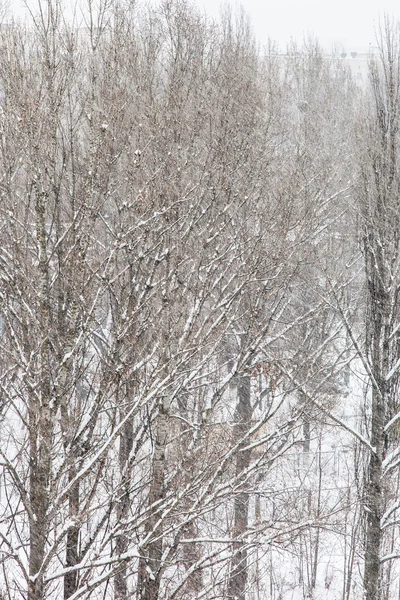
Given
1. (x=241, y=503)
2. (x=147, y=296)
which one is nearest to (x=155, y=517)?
(x=147, y=296)

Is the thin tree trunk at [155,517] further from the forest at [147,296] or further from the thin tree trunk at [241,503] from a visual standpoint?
the thin tree trunk at [241,503]

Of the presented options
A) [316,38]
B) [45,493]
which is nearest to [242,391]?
[45,493]

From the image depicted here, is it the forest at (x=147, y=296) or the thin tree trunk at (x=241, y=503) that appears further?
the thin tree trunk at (x=241, y=503)

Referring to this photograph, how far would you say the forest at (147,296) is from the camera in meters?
4.65

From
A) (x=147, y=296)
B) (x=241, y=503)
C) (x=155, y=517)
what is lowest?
(x=241, y=503)

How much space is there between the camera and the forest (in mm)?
4648

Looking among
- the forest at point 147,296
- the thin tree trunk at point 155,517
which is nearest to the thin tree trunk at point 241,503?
the forest at point 147,296

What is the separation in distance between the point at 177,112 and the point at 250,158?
3.15 m

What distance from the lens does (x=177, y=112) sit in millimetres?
7656

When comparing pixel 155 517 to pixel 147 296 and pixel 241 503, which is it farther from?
pixel 241 503

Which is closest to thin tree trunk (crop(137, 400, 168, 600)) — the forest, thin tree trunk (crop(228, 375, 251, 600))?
the forest

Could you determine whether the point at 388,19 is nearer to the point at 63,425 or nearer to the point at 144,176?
the point at 144,176

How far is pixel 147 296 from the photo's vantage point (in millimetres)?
6023

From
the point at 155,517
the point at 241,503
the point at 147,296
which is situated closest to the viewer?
the point at 147,296
